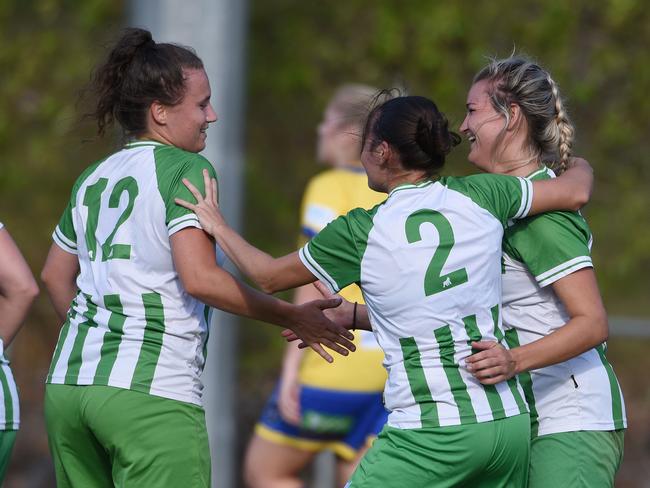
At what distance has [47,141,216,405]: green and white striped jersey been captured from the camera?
334cm

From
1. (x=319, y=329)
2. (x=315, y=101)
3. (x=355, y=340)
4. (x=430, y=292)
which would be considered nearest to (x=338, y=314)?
(x=319, y=329)

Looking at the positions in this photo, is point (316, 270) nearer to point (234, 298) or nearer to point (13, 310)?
point (234, 298)

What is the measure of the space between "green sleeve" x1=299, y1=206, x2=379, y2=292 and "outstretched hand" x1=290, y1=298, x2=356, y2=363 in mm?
194

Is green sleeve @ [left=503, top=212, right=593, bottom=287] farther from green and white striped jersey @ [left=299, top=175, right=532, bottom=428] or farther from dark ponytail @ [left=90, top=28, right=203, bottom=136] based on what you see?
dark ponytail @ [left=90, top=28, right=203, bottom=136]

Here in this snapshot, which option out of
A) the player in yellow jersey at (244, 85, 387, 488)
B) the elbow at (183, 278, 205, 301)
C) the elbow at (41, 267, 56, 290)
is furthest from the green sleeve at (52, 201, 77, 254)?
the player in yellow jersey at (244, 85, 387, 488)

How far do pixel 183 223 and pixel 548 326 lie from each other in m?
1.10

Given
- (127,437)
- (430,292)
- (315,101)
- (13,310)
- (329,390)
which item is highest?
(315,101)

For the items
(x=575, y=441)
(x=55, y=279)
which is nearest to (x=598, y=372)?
(x=575, y=441)

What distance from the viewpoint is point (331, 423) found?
17.3 ft

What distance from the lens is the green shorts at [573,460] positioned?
3287 millimetres

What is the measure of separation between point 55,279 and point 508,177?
4.96 ft

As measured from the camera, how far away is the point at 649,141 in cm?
796

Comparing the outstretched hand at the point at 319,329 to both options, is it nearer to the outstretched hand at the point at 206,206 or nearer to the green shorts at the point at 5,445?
the outstretched hand at the point at 206,206

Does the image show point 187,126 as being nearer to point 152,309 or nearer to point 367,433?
point 152,309
